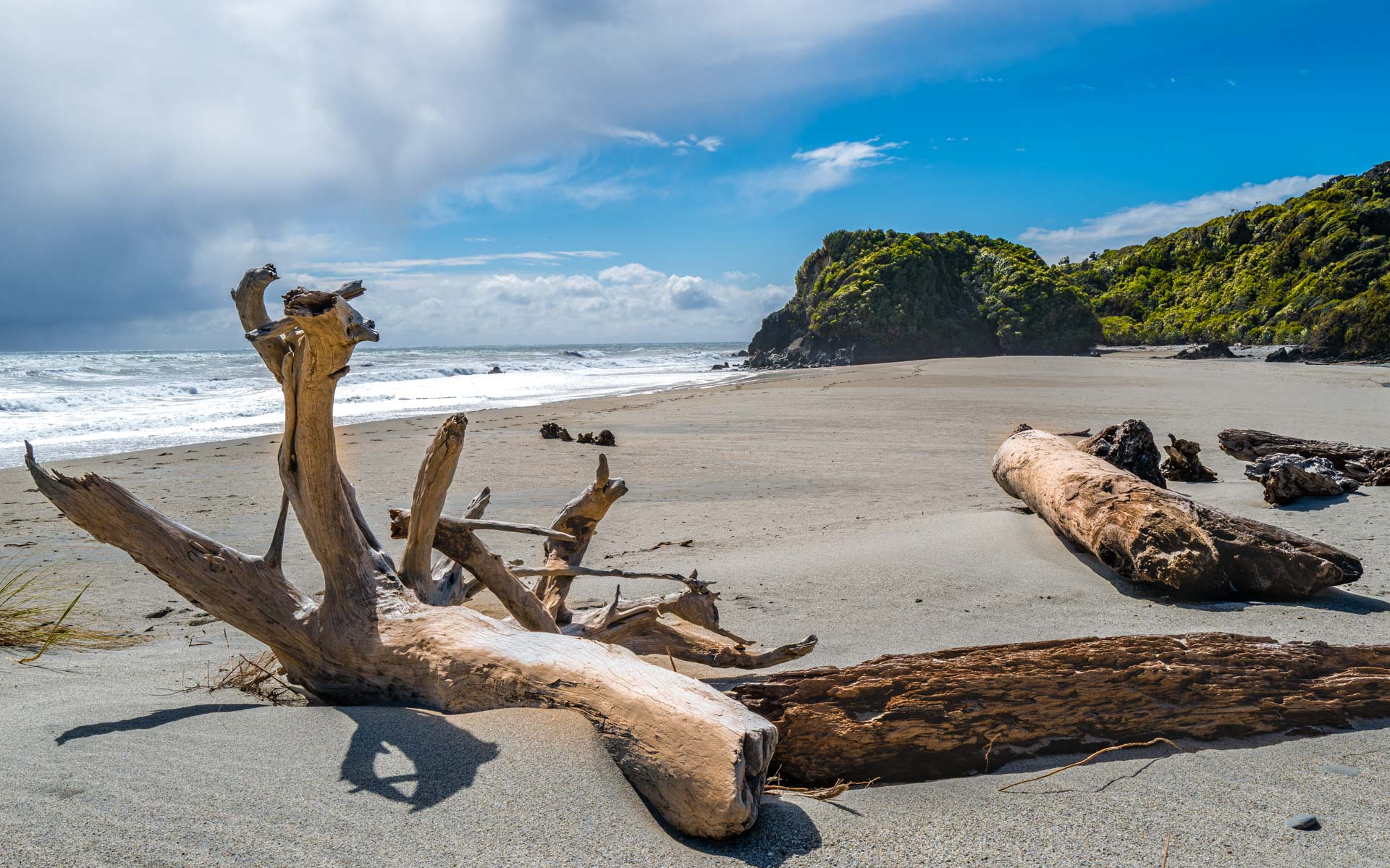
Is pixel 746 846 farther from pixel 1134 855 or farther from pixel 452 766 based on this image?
pixel 1134 855

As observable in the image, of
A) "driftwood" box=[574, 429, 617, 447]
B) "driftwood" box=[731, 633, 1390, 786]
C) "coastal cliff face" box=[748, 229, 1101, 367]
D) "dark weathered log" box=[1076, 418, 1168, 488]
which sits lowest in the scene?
"driftwood" box=[731, 633, 1390, 786]

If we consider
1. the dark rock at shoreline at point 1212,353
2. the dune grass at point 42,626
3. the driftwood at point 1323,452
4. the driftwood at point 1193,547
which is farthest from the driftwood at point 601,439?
the dark rock at shoreline at point 1212,353

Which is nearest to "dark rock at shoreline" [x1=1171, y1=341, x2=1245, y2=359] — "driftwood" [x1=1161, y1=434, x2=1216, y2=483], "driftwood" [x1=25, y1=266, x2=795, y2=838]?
"driftwood" [x1=1161, y1=434, x2=1216, y2=483]

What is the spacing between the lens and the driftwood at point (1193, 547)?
411cm

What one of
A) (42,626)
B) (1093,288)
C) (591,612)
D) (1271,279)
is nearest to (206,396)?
(42,626)

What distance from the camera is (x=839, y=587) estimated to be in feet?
16.4

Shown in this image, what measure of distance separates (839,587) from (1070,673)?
2478 millimetres

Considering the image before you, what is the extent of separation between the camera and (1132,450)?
21.4ft

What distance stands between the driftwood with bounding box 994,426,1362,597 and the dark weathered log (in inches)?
63.0

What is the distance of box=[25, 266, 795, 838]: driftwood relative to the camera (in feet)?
6.63

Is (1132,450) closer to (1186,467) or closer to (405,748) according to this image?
(1186,467)

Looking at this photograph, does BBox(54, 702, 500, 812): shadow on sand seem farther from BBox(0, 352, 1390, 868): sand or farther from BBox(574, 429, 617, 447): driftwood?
BBox(574, 429, 617, 447): driftwood

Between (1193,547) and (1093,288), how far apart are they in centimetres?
6196

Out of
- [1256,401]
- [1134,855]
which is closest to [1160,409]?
[1256,401]
